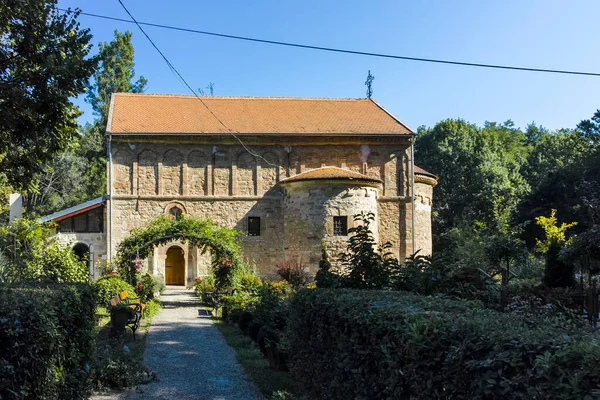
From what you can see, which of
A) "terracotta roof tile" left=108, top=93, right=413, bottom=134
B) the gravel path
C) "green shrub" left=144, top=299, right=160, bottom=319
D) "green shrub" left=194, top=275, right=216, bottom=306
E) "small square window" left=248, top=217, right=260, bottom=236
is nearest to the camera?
the gravel path

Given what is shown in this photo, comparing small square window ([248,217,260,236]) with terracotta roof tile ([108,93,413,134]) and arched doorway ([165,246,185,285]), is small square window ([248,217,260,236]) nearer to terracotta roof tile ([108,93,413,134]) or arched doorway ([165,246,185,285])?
arched doorway ([165,246,185,285])

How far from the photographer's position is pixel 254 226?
28719mm

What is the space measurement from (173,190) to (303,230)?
23.1ft

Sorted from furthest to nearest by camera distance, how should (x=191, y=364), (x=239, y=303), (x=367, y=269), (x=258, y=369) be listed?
→ 1. (x=239, y=303)
2. (x=191, y=364)
3. (x=258, y=369)
4. (x=367, y=269)

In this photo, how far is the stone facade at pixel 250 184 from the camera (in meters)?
27.5

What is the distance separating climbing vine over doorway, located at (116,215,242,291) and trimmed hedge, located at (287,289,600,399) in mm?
13952

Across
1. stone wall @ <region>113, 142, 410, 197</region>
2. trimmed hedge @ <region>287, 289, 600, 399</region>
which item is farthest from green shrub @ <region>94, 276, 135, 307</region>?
trimmed hedge @ <region>287, 289, 600, 399</region>

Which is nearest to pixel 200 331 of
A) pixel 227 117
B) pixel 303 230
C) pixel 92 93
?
pixel 303 230

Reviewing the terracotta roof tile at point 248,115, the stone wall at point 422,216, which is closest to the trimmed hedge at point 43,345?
the terracotta roof tile at point 248,115

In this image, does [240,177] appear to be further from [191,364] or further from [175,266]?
[191,364]

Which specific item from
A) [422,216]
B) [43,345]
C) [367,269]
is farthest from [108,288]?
[422,216]

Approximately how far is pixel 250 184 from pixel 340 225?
5.62 meters

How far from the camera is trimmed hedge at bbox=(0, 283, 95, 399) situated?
4.88 metres

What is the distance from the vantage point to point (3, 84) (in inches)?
427
